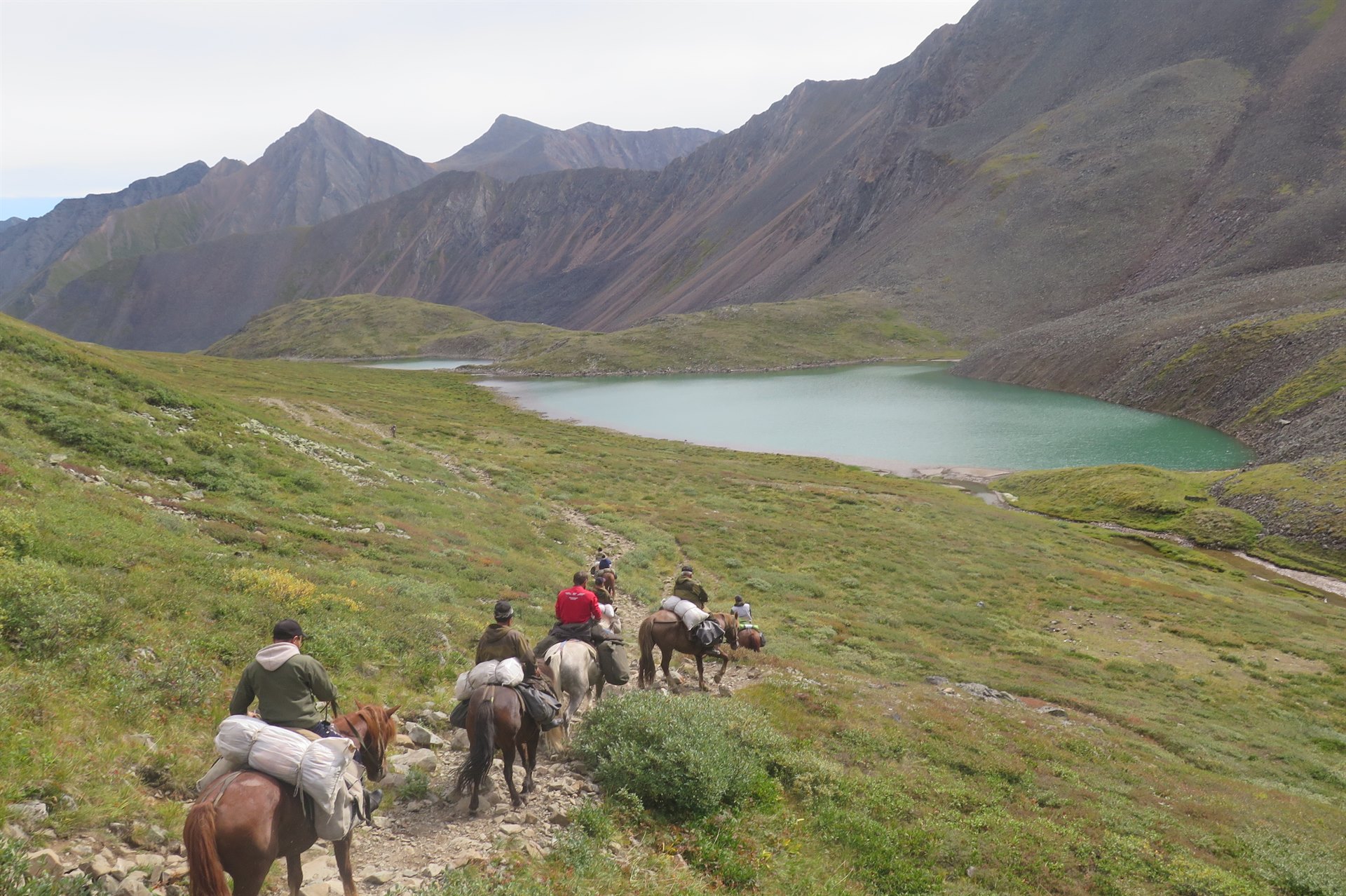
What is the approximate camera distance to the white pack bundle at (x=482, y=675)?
32.7 feet

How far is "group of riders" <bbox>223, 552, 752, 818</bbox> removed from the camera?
7859 millimetres

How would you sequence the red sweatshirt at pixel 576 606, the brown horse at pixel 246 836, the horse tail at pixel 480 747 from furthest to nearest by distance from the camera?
the red sweatshirt at pixel 576 606, the horse tail at pixel 480 747, the brown horse at pixel 246 836

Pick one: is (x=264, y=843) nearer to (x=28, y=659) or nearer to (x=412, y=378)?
(x=28, y=659)

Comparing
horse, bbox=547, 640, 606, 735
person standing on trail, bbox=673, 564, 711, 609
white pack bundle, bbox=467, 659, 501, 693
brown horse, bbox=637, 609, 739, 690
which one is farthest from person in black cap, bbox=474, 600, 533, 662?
person standing on trail, bbox=673, 564, 711, 609

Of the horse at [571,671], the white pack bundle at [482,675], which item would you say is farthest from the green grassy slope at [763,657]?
the horse at [571,671]

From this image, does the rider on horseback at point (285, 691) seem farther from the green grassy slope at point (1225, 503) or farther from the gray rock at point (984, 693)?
the green grassy slope at point (1225, 503)

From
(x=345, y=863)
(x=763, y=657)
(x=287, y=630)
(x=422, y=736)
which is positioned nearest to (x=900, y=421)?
(x=763, y=657)

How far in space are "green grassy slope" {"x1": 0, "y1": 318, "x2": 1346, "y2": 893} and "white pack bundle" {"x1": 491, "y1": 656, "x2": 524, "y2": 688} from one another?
91.4 inches

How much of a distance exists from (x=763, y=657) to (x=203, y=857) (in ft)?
51.9

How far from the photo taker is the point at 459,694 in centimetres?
1013

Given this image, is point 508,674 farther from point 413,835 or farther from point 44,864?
point 44,864

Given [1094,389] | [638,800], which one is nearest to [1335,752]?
[638,800]

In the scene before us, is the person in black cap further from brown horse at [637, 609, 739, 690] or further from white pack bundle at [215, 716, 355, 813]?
brown horse at [637, 609, 739, 690]

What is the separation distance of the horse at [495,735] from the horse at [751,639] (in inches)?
418
